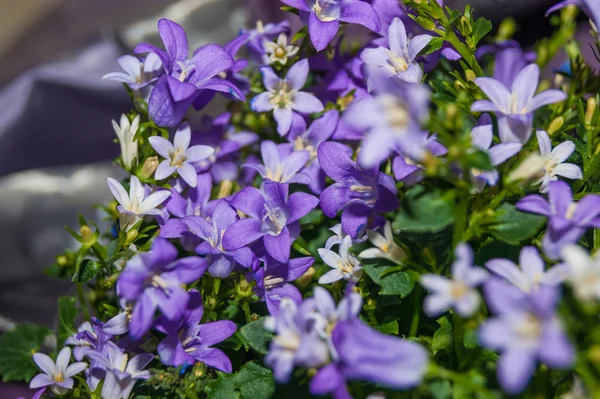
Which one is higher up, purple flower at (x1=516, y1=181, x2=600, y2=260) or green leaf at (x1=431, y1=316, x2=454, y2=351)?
purple flower at (x1=516, y1=181, x2=600, y2=260)

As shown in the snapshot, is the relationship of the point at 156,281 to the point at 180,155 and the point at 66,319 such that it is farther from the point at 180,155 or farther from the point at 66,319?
the point at 66,319

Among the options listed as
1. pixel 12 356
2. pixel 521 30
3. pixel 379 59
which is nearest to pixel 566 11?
pixel 379 59

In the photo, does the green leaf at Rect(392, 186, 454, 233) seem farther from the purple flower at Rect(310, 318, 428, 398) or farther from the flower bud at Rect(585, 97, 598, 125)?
the flower bud at Rect(585, 97, 598, 125)

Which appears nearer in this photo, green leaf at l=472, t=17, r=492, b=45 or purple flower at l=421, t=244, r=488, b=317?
purple flower at l=421, t=244, r=488, b=317

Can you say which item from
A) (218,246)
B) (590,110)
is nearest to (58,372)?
(218,246)

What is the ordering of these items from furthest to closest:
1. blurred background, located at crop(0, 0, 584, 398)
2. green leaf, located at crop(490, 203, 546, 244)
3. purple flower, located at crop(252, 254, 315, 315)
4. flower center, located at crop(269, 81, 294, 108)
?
blurred background, located at crop(0, 0, 584, 398), flower center, located at crop(269, 81, 294, 108), purple flower, located at crop(252, 254, 315, 315), green leaf, located at crop(490, 203, 546, 244)

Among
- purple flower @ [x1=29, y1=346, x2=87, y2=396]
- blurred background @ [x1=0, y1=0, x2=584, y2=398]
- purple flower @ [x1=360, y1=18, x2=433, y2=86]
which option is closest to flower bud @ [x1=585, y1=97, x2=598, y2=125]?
purple flower @ [x1=360, y1=18, x2=433, y2=86]

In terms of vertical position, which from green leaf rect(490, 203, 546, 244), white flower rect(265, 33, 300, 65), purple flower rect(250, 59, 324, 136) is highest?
white flower rect(265, 33, 300, 65)
